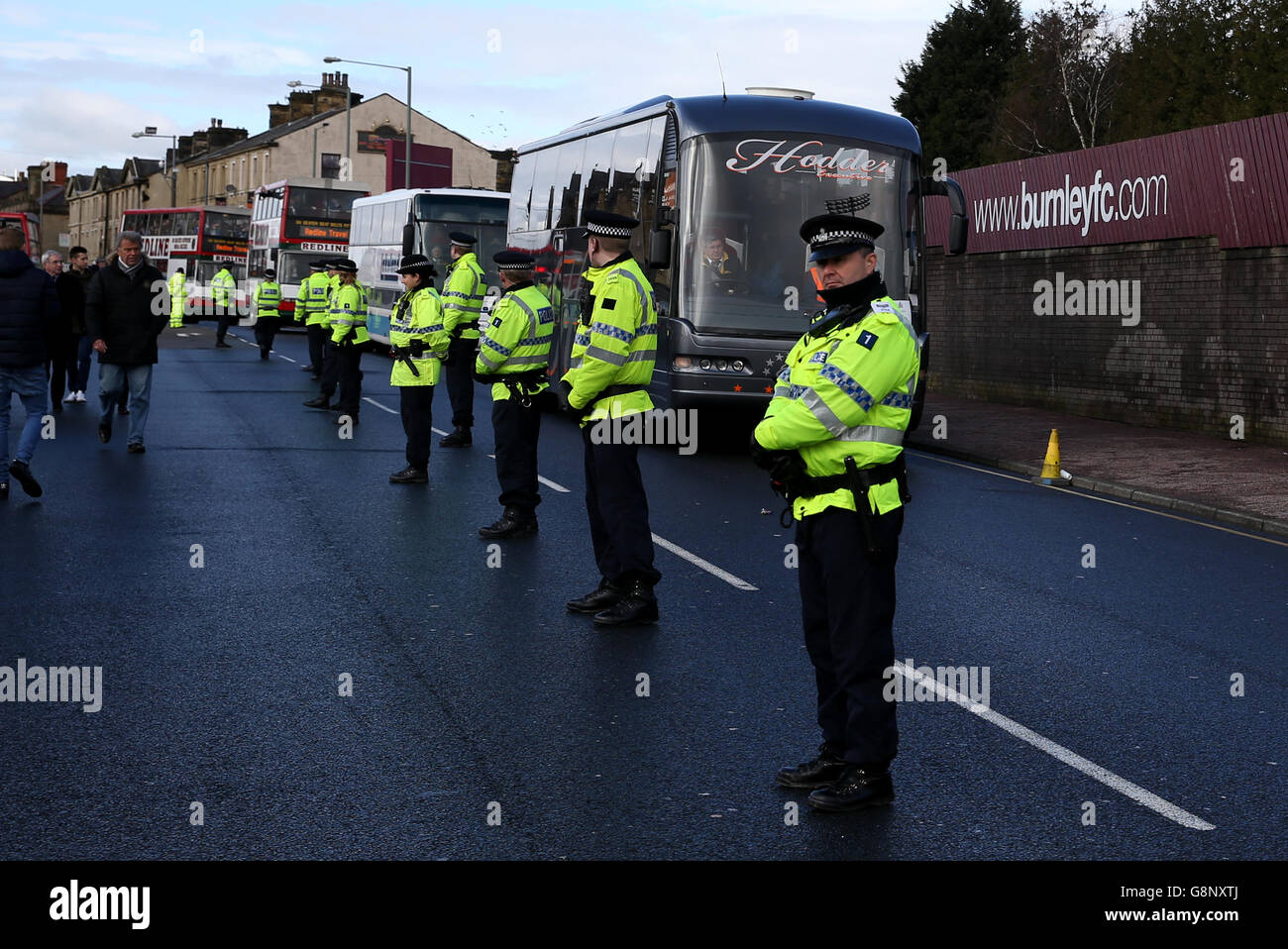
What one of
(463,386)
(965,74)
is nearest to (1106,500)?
(463,386)

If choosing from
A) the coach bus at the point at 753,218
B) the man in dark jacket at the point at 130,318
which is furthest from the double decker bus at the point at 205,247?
the coach bus at the point at 753,218

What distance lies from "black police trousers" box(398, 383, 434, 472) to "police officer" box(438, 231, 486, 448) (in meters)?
2.05

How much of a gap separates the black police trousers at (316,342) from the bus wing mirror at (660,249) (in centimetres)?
825

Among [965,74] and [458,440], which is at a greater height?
[965,74]

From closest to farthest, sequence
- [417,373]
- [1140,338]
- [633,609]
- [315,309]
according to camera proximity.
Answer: [633,609]
[417,373]
[1140,338]
[315,309]

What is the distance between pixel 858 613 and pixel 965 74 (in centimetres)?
5362

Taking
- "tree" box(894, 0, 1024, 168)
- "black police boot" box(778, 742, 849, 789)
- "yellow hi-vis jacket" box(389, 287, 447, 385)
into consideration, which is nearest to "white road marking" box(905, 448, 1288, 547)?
"yellow hi-vis jacket" box(389, 287, 447, 385)

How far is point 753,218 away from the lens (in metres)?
15.7

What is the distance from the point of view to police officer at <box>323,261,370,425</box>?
56.5ft

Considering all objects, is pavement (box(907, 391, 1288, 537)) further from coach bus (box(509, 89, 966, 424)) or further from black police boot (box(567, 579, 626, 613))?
black police boot (box(567, 579, 626, 613))

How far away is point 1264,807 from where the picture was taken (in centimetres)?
504

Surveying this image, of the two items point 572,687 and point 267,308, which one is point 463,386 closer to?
point 572,687

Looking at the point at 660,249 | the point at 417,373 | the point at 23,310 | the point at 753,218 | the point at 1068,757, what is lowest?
the point at 1068,757
